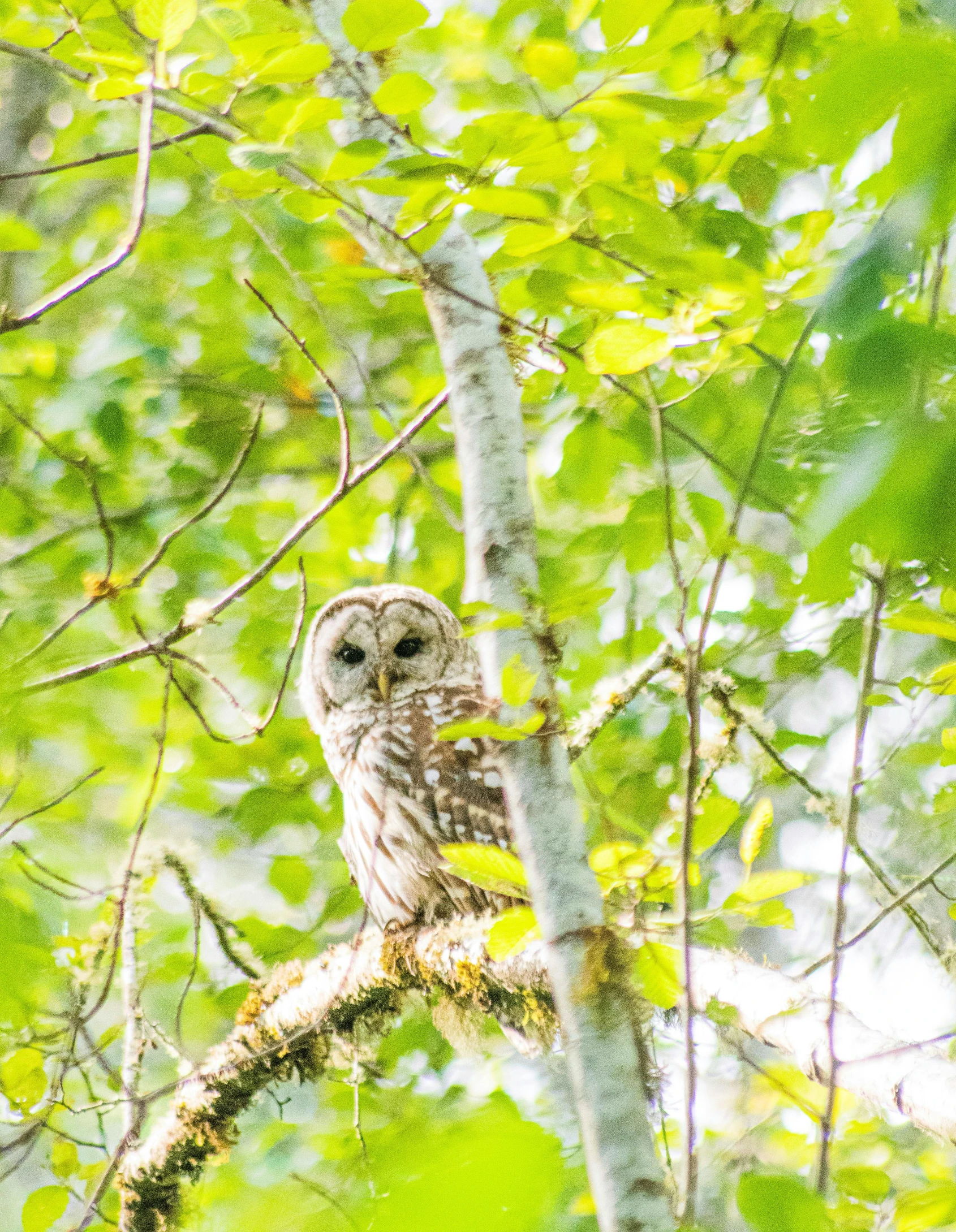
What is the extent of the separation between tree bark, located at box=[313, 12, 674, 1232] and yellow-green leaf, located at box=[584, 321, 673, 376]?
33 cm

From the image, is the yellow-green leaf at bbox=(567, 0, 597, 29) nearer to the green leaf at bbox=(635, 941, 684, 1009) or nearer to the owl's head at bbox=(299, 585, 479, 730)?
Result: the green leaf at bbox=(635, 941, 684, 1009)

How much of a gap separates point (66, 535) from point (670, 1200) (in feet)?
11.9

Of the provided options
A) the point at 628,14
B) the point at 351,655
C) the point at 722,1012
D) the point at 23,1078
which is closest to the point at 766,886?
the point at 722,1012

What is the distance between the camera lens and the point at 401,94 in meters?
1.46

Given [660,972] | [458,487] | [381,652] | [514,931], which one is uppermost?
[458,487]

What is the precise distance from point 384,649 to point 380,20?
2630 millimetres

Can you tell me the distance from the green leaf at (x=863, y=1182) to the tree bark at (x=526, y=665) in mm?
349

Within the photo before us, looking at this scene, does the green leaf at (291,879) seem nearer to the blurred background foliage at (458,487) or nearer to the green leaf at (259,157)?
the blurred background foliage at (458,487)

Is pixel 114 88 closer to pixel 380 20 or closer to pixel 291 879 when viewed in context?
pixel 380 20

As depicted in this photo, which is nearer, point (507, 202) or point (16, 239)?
point (507, 202)

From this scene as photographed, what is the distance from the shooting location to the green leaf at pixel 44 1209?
2.75m

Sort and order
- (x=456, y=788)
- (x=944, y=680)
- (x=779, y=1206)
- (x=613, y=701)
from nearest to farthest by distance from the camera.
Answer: (x=779, y=1206), (x=944, y=680), (x=613, y=701), (x=456, y=788)

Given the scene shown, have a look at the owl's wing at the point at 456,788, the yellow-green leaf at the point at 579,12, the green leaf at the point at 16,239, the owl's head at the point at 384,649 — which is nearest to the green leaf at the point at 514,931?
→ the yellow-green leaf at the point at 579,12

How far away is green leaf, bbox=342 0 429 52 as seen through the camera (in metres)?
1.35
